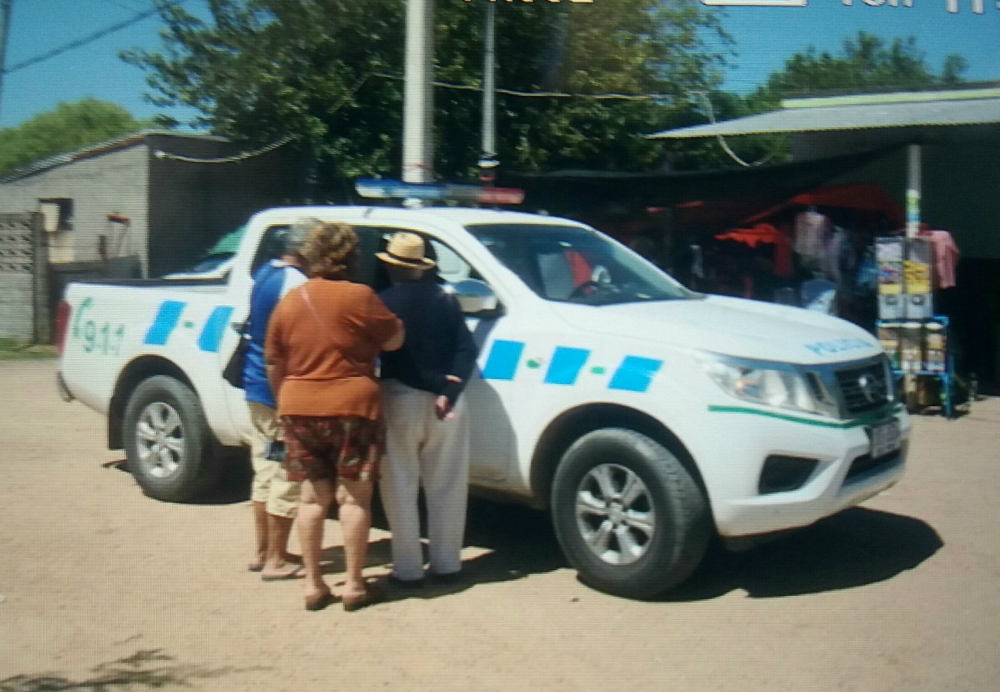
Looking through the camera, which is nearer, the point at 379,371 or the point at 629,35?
the point at 379,371

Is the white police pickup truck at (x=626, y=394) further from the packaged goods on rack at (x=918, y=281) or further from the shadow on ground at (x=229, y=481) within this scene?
the packaged goods on rack at (x=918, y=281)

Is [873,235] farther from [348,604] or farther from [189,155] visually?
[189,155]

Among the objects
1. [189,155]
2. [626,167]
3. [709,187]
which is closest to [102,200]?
[189,155]

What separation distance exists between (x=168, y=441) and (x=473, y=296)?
252 centimetres

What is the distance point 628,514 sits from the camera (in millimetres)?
5234

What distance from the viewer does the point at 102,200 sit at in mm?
19969

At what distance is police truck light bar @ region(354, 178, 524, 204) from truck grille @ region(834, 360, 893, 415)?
7.93 ft

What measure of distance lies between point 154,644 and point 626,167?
61.8 feet

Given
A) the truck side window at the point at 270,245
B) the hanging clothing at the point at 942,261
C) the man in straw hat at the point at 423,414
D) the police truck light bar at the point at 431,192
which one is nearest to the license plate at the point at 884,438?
the man in straw hat at the point at 423,414

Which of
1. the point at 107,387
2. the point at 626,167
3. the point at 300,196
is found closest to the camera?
the point at 107,387

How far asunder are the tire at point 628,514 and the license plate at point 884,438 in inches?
35.4

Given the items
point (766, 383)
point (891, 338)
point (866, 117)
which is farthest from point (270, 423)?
point (866, 117)

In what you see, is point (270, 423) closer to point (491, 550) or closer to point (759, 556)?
point (491, 550)

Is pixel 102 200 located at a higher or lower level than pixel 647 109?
lower
